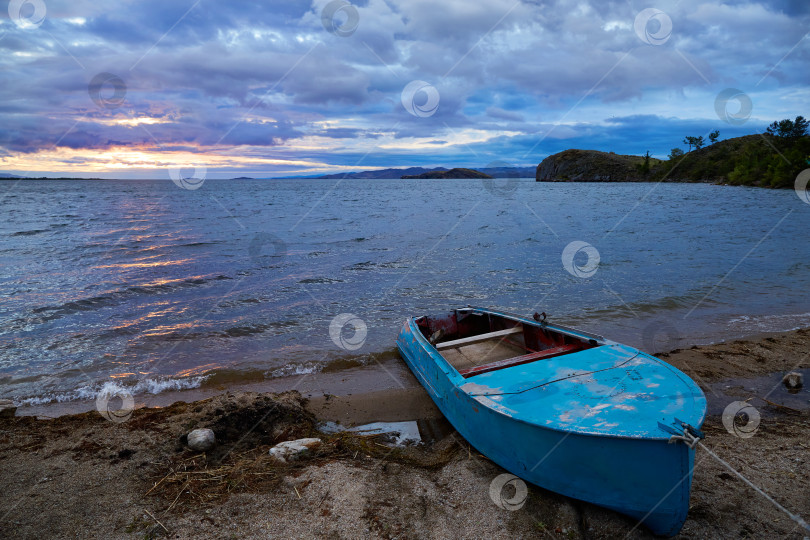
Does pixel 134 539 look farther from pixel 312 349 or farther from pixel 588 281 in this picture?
pixel 588 281

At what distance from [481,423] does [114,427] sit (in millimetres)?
5267

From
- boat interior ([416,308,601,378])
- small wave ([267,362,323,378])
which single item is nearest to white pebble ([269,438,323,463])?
boat interior ([416,308,601,378])

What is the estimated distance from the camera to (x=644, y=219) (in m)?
34.0

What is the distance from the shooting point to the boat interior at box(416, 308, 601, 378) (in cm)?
634

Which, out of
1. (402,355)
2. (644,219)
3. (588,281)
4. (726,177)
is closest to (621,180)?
(726,177)

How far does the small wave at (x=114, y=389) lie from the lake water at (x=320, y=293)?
0.03 metres

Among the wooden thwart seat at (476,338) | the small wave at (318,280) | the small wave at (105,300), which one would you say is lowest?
the wooden thwart seat at (476,338)

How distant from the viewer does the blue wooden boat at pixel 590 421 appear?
3744 mm
